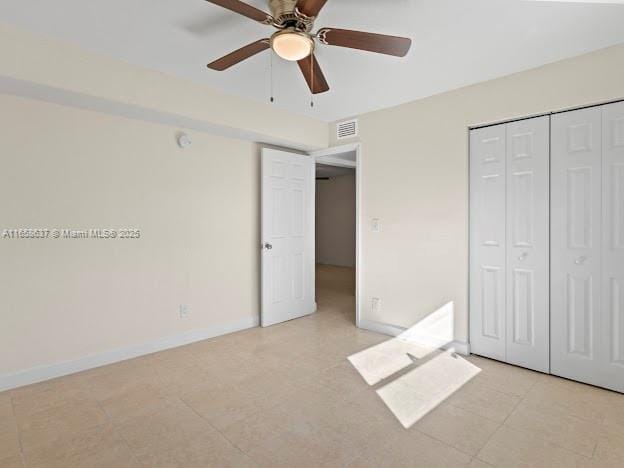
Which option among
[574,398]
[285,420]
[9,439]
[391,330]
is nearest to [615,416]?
[574,398]

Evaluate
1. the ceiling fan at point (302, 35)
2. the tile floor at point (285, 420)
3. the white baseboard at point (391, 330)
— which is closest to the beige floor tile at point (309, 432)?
the tile floor at point (285, 420)

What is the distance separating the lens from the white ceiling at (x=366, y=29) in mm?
2088

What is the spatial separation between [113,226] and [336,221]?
6.82m

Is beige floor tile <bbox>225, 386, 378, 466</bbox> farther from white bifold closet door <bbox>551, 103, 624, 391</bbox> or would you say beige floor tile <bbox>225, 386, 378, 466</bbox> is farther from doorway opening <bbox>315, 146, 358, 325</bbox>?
doorway opening <bbox>315, 146, 358, 325</bbox>

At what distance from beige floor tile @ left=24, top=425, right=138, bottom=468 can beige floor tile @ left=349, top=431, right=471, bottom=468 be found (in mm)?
1261

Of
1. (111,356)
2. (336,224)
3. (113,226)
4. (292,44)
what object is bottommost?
(111,356)

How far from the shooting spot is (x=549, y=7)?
6.75 ft

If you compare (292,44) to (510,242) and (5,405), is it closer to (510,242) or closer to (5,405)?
(510,242)

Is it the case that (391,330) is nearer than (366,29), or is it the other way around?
(366,29)

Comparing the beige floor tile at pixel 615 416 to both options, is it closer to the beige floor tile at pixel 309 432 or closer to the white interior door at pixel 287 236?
the beige floor tile at pixel 309 432

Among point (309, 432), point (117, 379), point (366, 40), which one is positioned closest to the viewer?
point (366, 40)

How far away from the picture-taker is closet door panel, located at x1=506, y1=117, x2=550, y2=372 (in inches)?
113

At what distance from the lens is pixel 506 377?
283 cm

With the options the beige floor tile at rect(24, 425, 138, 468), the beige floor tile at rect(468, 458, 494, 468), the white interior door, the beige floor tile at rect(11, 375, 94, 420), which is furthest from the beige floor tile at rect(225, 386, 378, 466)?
the white interior door
